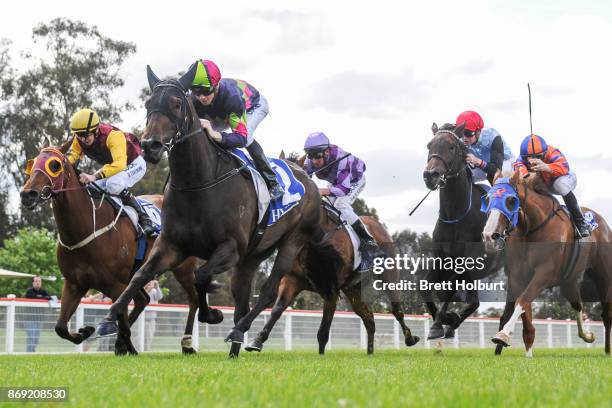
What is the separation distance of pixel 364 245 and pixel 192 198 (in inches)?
196

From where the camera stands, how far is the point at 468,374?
19.2 feet

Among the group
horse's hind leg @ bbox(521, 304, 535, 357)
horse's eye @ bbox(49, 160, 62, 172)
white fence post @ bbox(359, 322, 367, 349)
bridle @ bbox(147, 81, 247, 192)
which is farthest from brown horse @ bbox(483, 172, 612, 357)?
white fence post @ bbox(359, 322, 367, 349)

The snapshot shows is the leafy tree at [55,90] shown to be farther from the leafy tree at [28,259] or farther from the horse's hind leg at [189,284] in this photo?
the horse's hind leg at [189,284]

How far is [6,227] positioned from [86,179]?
115 ft

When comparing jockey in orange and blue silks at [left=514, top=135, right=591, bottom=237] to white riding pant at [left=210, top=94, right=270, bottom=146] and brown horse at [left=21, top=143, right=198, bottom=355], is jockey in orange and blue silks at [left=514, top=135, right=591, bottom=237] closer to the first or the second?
white riding pant at [left=210, top=94, right=270, bottom=146]

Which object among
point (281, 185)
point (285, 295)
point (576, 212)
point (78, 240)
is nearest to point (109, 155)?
point (78, 240)

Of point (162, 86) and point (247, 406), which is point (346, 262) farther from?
point (247, 406)

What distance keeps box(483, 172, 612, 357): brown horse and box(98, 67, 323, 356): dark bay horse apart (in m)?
2.91

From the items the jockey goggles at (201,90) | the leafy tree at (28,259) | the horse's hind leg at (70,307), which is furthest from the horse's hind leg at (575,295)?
the leafy tree at (28,259)

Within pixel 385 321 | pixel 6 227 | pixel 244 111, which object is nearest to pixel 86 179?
pixel 244 111

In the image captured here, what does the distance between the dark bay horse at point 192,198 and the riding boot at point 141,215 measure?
6.11ft

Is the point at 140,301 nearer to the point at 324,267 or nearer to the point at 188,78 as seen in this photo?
the point at 324,267

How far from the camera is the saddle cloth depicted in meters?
8.57

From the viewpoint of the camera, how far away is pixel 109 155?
10.1m
